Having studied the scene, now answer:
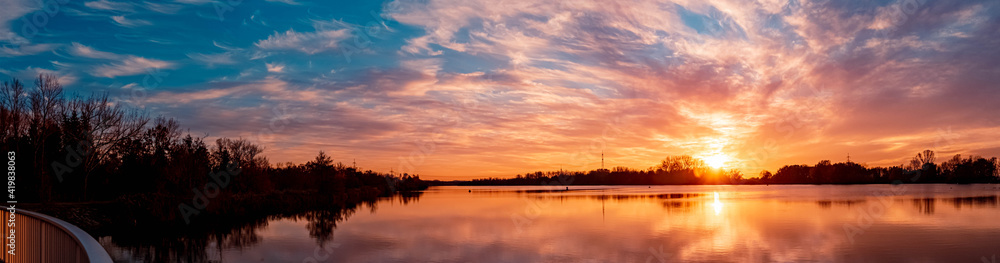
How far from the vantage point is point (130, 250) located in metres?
24.7

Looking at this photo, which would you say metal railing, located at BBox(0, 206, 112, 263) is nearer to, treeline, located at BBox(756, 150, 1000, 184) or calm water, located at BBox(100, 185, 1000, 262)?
calm water, located at BBox(100, 185, 1000, 262)

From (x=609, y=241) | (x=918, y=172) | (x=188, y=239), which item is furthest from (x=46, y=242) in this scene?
(x=918, y=172)

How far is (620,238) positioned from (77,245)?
22243mm

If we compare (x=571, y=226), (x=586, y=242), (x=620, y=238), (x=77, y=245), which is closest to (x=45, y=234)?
(x=77, y=245)

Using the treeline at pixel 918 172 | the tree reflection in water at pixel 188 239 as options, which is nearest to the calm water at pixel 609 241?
the tree reflection in water at pixel 188 239

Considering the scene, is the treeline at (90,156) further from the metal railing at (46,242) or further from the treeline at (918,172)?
the treeline at (918,172)

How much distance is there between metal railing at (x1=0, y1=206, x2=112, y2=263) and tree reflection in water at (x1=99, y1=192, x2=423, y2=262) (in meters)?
9.72

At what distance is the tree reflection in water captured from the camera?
922 inches

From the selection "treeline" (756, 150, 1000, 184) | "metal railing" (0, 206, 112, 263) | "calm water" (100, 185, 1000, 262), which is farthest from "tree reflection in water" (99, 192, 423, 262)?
"treeline" (756, 150, 1000, 184)

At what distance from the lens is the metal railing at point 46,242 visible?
22.6 feet

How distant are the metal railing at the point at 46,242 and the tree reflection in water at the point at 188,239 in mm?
9722

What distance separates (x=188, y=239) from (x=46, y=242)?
817 inches

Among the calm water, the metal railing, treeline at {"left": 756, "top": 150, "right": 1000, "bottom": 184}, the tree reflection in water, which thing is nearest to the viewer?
the metal railing

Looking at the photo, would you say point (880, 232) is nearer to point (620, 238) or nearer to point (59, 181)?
point (620, 238)
